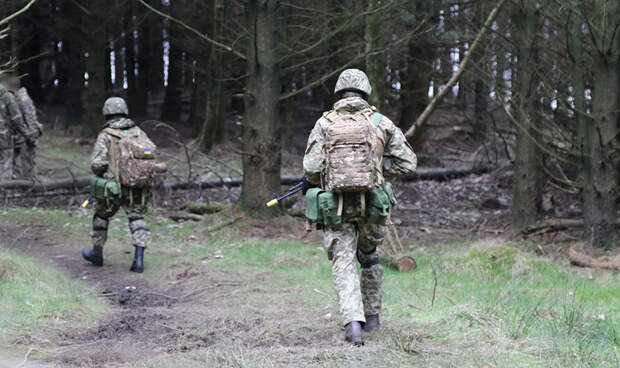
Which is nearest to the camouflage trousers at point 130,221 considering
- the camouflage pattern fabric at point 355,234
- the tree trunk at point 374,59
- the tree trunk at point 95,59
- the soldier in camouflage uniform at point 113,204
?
the soldier in camouflage uniform at point 113,204

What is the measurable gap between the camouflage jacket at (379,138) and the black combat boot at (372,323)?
1188 millimetres

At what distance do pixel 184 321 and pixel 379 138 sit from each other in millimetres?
2591

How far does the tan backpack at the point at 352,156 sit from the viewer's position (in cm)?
525

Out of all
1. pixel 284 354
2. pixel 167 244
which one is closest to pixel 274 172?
pixel 167 244

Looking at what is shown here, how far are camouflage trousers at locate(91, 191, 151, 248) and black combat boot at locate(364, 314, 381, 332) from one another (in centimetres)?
444

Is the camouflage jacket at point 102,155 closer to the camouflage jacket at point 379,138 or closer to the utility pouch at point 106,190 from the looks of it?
the utility pouch at point 106,190

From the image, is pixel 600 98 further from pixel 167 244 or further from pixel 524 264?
pixel 167 244

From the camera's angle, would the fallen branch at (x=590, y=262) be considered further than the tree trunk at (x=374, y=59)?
No

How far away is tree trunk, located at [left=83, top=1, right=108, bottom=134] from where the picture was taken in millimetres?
22844

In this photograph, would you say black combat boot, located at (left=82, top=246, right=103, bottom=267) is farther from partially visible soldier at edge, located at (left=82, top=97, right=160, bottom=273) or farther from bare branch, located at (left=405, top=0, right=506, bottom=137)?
bare branch, located at (left=405, top=0, right=506, bottom=137)

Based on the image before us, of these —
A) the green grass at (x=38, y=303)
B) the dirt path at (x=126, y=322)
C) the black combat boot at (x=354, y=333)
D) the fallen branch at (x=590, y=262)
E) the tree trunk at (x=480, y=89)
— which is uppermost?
the tree trunk at (x=480, y=89)

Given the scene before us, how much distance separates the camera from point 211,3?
2266 cm

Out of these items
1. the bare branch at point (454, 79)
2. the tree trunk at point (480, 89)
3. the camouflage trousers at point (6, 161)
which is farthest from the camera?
the camouflage trousers at point (6, 161)

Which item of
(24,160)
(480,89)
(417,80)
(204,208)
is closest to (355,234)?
(204,208)
